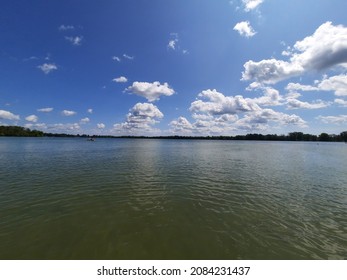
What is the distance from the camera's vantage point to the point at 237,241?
27.1 feet

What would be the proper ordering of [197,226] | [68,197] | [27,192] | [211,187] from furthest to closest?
[211,187] → [27,192] → [68,197] → [197,226]

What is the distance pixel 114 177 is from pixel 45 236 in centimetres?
1297

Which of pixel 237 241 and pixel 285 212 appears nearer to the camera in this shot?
pixel 237 241

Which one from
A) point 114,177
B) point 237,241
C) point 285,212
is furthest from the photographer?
point 114,177

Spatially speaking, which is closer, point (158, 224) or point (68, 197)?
point (158, 224)

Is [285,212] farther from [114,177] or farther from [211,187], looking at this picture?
[114,177]

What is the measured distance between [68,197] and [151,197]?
651cm
